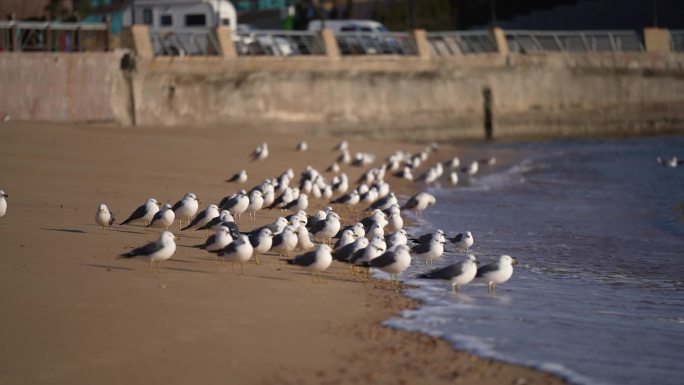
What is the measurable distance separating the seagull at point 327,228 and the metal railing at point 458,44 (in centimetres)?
2850

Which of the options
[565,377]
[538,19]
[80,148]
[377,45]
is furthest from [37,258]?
[538,19]

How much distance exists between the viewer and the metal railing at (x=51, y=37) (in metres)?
31.9

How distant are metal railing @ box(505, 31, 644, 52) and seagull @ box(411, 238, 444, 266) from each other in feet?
110

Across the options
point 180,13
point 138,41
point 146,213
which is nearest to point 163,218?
point 146,213

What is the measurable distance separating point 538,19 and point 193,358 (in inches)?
2231

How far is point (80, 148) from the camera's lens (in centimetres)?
2298

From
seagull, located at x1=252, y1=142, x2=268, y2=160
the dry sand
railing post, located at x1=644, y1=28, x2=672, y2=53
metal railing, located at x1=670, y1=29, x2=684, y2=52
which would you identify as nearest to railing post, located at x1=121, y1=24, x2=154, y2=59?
seagull, located at x1=252, y1=142, x2=268, y2=160

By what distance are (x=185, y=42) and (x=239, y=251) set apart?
→ 2755 cm

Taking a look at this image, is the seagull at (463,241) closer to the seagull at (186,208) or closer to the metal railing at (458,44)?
the seagull at (186,208)

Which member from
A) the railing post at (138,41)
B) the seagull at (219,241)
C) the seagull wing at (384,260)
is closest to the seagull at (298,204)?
the seagull at (219,241)

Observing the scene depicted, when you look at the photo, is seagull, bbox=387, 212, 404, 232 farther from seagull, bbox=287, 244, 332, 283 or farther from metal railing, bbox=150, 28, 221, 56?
metal railing, bbox=150, 28, 221, 56

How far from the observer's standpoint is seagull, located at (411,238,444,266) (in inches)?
535

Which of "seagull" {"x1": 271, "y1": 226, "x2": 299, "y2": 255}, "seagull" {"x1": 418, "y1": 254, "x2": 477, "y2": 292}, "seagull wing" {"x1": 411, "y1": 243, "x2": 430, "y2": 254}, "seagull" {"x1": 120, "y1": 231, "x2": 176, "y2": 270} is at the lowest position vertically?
"seagull wing" {"x1": 411, "y1": 243, "x2": 430, "y2": 254}

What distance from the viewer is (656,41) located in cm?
4781
